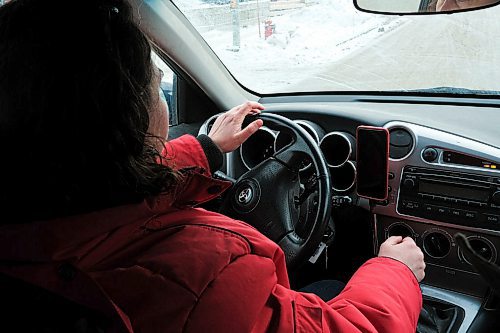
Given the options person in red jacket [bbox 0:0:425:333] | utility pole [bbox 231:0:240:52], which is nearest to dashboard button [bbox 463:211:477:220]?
person in red jacket [bbox 0:0:425:333]

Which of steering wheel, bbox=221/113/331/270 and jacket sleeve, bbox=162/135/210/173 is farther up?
jacket sleeve, bbox=162/135/210/173

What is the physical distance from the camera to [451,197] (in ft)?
7.34

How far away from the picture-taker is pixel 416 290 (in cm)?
146

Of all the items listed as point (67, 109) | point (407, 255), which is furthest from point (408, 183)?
point (67, 109)

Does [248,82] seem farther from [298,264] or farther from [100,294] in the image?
[100,294]

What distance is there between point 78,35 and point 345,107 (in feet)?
6.10

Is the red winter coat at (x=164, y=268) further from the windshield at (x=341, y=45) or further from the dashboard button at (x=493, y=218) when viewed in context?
the windshield at (x=341, y=45)

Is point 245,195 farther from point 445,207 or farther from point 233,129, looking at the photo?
point 445,207

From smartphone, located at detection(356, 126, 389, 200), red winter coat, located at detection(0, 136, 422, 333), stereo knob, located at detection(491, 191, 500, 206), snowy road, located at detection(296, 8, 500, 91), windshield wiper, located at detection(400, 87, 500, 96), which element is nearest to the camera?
red winter coat, located at detection(0, 136, 422, 333)

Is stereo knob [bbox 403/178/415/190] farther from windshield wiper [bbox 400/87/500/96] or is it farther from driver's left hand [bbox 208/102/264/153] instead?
driver's left hand [bbox 208/102/264/153]

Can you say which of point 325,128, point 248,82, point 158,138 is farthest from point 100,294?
point 248,82

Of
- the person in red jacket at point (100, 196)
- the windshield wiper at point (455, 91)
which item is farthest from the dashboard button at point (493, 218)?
the person in red jacket at point (100, 196)

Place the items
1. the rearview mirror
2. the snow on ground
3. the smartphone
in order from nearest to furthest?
the rearview mirror
the smartphone
the snow on ground

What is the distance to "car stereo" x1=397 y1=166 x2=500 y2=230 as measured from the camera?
2.14m
